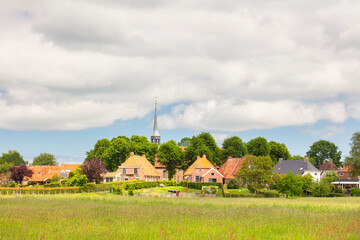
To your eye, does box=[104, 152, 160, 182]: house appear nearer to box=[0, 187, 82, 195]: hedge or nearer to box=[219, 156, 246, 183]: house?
box=[219, 156, 246, 183]: house

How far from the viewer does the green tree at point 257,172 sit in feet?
212

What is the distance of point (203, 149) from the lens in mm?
103062

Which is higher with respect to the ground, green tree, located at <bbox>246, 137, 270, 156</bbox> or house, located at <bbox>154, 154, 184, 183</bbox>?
green tree, located at <bbox>246, 137, 270, 156</bbox>

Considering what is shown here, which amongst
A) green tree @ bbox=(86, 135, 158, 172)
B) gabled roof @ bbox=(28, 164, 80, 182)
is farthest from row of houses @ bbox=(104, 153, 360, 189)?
gabled roof @ bbox=(28, 164, 80, 182)

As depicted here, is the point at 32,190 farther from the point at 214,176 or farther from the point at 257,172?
the point at 214,176

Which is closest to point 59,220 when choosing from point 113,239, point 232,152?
point 113,239

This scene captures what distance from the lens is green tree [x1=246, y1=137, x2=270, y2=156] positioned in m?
114

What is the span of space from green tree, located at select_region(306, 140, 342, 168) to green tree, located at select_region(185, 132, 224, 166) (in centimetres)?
5502

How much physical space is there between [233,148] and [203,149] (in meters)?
9.58

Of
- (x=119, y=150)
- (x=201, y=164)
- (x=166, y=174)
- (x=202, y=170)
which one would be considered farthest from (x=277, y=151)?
(x=119, y=150)

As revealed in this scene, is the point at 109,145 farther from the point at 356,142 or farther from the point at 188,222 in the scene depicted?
the point at 188,222

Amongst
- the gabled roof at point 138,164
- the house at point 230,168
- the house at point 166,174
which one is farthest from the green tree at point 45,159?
the house at point 230,168

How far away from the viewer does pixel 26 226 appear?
1825 cm

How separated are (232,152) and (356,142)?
34085mm
